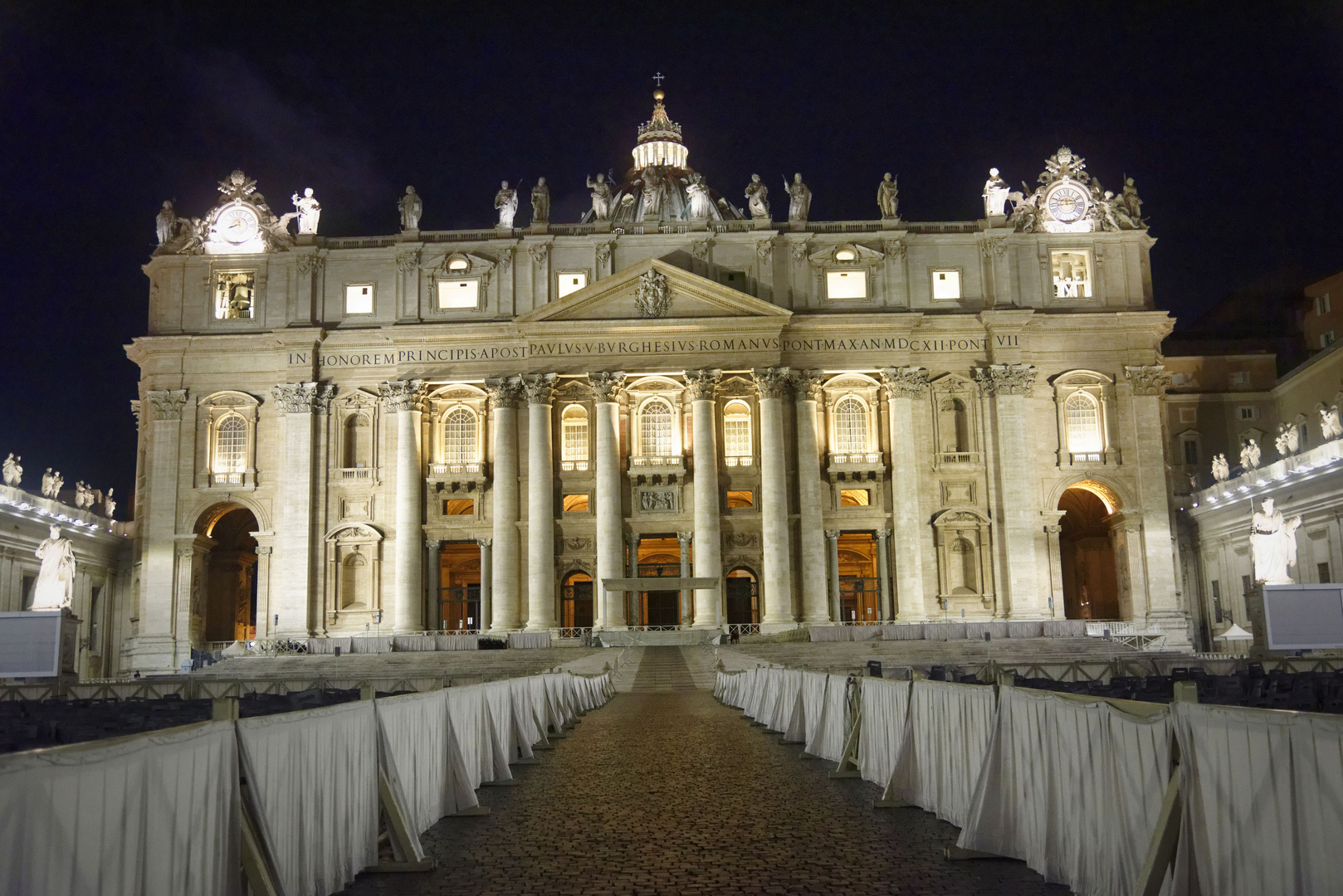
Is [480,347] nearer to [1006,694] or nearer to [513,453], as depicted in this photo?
[513,453]

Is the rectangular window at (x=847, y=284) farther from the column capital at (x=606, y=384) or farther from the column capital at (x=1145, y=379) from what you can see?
the column capital at (x=1145, y=379)

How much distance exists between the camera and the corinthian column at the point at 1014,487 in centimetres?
5450

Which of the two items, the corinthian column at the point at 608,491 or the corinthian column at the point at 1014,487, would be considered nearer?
the corinthian column at the point at 608,491

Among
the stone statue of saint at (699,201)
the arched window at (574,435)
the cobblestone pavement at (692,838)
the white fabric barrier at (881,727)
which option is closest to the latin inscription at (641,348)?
the arched window at (574,435)

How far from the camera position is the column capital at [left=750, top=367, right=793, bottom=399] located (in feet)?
182

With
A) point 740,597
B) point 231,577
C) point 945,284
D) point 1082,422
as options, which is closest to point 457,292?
point 231,577

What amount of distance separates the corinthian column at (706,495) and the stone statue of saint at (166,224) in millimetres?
25467

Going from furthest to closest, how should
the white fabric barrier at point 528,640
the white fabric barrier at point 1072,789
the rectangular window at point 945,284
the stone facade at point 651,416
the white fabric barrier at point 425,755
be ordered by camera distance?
the rectangular window at point 945,284, the stone facade at point 651,416, the white fabric barrier at point 528,640, the white fabric barrier at point 425,755, the white fabric barrier at point 1072,789

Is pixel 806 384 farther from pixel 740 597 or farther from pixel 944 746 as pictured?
pixel 944 746

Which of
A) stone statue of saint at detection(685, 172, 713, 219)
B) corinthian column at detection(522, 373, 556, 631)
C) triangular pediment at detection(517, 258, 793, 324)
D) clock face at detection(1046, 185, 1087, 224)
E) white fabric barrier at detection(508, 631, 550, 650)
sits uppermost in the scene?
stone statue of saint at detection(685, 172, 713, 219)

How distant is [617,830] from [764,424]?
44.7 m

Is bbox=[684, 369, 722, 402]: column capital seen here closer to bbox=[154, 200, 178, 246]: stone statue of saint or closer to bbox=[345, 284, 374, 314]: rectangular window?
bbox=[345, 284, 374, 314]: rectangular window

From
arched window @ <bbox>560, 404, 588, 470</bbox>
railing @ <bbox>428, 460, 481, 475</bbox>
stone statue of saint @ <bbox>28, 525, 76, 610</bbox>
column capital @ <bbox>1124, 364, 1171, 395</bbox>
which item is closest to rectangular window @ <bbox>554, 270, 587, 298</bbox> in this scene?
arched window @ <bbox>560, 404, 588, 470</bbox>

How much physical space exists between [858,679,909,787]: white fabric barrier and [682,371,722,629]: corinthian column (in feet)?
127
